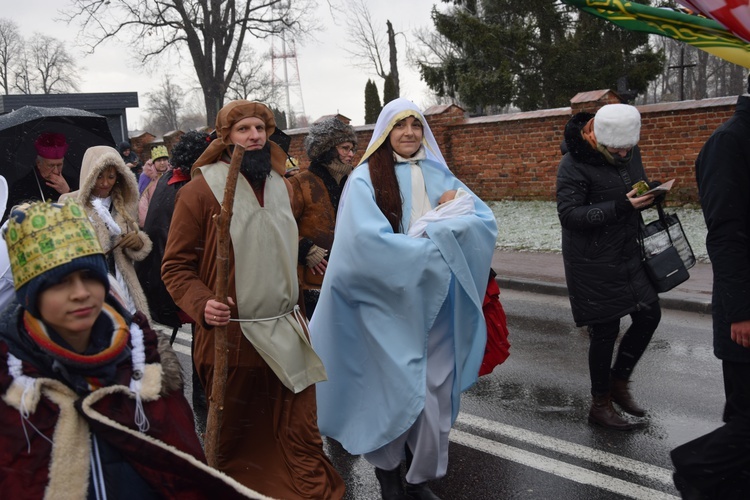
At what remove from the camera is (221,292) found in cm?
308

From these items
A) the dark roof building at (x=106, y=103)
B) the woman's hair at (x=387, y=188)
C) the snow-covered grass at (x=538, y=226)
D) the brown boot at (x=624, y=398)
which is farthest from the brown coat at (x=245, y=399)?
the dark roof building at (x=106, y=103)

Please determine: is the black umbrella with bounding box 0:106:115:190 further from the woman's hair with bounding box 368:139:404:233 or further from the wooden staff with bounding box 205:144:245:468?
the wooden staff with bounding box 205:144:245:468

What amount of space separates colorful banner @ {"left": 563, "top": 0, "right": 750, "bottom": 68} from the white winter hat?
1.59 m

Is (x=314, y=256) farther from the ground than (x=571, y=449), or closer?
farther from the ground

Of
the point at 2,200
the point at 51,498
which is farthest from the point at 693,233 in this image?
the point at 51,498

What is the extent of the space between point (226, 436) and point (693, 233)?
852 cm

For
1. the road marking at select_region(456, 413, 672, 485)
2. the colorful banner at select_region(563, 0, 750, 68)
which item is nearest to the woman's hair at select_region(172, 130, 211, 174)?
the road marking at select_region(456, 413, 672, 485)

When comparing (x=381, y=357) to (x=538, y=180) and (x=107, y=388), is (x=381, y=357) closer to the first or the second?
(x=107, y=388)

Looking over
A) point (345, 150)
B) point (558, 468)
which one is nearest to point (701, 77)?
point (345, 150)

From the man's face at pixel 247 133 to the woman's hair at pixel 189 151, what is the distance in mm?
939

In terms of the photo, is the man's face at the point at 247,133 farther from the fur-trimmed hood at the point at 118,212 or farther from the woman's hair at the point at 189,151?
the fur-trimmed hood at the point at 118,212

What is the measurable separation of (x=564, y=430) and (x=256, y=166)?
2.49 meters

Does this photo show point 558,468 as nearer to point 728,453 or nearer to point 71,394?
point 728,453

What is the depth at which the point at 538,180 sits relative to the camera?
1477cm
